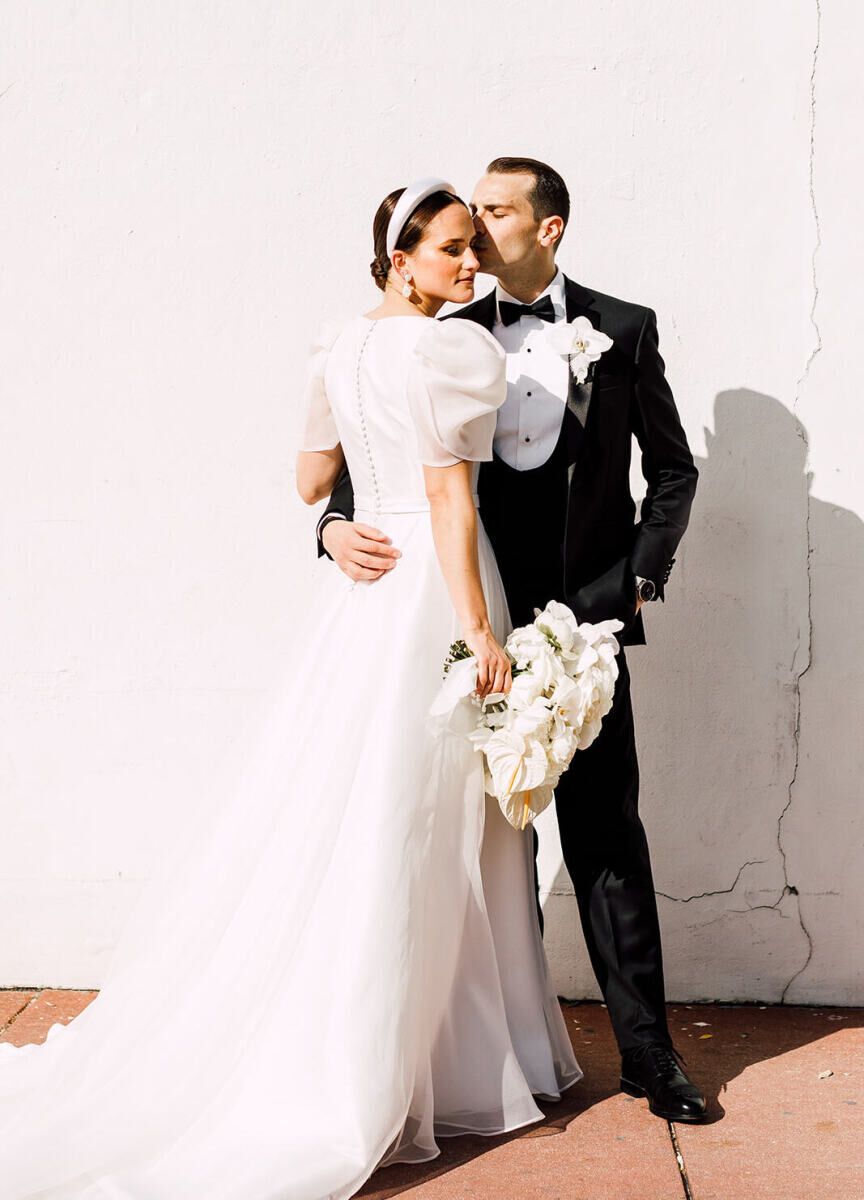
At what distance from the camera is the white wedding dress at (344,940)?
101 inches

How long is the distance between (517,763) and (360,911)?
1.52ft

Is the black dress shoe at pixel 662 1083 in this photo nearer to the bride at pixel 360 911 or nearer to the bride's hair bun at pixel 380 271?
the bride at pixel 360 911

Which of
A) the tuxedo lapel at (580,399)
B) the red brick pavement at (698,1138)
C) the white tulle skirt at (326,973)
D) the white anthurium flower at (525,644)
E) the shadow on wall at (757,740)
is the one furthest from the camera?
the shadow on wall at (757,740)

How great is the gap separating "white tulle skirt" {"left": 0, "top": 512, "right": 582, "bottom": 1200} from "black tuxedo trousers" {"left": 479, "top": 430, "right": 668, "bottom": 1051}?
14 cm

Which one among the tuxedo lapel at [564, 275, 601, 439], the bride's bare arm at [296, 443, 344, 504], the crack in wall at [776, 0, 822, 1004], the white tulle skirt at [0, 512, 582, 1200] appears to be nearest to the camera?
the white tulle skirt at [0, 512, 582, 1200]

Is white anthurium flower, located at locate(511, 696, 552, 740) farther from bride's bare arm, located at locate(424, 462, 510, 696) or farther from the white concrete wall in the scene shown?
the white concrete wall

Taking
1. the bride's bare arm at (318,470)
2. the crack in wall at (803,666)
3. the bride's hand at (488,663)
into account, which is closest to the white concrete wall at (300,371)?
the crack in wall at (803,666)

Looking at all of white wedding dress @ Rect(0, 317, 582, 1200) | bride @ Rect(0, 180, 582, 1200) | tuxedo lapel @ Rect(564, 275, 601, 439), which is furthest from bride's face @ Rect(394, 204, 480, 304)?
tuxedo lapel @ Rect(564, 275, 601, 439)

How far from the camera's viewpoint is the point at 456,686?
2.76 metres

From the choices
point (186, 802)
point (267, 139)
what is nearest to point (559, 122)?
point (267, 139)

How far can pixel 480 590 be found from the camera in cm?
281

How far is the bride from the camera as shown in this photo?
8.45 ft

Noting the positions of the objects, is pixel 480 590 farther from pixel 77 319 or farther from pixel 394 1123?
pixel 77 319

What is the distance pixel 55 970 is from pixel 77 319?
81.9 inches
